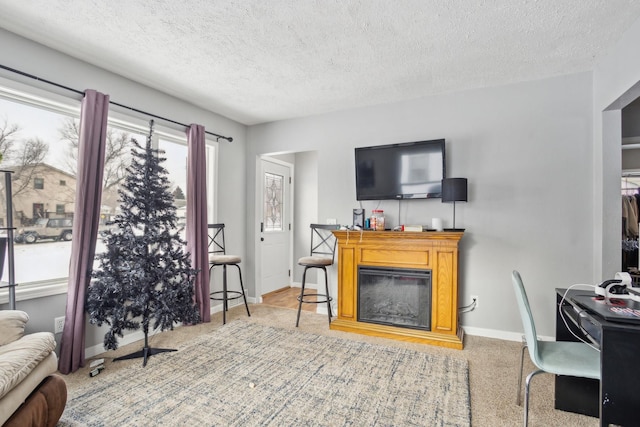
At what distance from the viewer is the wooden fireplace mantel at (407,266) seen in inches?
122

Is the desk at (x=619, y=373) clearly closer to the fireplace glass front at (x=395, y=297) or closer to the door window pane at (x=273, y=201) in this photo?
the fireplace glass front at (x=395, y=297)

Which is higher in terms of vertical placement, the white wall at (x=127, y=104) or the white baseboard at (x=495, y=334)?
the white wall at (x=127, y=104)

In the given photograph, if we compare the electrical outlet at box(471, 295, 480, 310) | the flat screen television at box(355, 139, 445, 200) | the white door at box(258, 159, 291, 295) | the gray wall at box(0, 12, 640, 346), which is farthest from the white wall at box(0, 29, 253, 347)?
the electrical outlet at box(471, 295, 480, 310)

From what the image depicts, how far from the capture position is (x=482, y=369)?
2.57 metres

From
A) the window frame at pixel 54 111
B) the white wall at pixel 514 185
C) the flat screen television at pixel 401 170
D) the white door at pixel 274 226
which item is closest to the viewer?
the window frame at pixel 54 111

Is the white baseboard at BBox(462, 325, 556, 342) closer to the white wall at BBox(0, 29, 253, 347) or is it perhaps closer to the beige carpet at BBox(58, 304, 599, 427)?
the beige carpet at BBox(58, 304, 599, 427)

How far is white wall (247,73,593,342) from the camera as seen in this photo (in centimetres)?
298

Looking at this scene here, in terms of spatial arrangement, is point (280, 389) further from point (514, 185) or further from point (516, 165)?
point (516, 165)

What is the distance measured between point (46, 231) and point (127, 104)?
1.38 metres

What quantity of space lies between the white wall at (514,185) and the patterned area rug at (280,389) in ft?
3.59

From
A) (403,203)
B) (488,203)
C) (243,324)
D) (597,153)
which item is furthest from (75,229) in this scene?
(597,153)

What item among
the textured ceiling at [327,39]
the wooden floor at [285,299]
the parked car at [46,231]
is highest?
the textured ceiling at [327,39]

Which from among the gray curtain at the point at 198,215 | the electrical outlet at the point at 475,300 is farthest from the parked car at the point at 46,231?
the electrical outlet at the point at 475,300

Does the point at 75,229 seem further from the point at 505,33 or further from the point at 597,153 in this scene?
the point at 597,153
